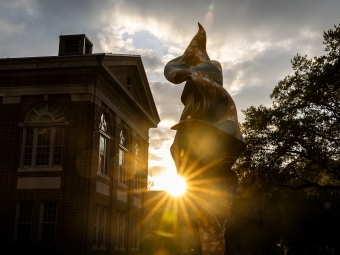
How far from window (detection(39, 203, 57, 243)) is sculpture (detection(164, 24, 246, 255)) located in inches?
664

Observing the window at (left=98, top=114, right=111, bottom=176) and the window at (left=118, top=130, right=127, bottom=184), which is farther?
the window at (left=118, top=130, right=127, bottom=184)

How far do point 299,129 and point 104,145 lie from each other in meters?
10.6

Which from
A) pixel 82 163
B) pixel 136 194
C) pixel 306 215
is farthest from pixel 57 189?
pixel 306 215

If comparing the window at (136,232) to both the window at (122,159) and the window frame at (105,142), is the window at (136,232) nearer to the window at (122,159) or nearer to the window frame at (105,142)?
the window at (122,159)

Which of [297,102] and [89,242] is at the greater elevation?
[297,102]

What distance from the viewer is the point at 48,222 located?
19.3m

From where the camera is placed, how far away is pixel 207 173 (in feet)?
12.1

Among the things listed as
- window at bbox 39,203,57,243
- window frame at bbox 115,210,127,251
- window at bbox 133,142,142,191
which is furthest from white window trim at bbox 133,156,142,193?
window at bbox 39,203,57,243

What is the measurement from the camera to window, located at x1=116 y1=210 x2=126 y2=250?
24719 mm

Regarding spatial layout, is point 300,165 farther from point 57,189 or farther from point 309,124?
point 57,189

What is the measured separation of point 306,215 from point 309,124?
822 inches

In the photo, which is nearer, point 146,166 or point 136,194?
point 136,194

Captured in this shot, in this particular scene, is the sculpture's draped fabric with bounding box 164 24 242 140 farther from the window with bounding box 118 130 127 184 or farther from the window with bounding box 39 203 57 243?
the window with bounding box 118 130 127 184

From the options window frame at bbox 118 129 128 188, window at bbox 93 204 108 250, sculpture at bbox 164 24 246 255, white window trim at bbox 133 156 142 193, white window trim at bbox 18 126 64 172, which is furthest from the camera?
white window trim at bbox 133 156 142 193
